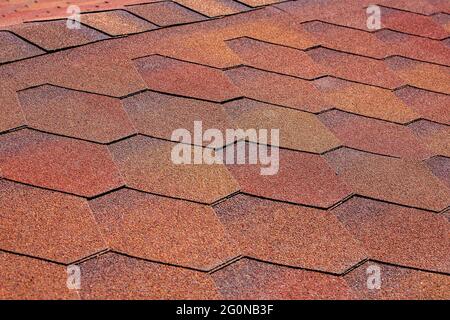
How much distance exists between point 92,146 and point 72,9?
1.06 metres

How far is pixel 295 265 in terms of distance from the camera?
154cm

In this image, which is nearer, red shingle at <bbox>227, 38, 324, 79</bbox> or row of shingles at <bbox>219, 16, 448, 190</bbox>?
row of shingles at <bbox>219, 16, 448, 190</bbox>

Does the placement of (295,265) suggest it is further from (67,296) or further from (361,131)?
(361,131)

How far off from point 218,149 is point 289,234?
0.44m

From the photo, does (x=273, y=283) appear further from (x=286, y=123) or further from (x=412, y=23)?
(x=412, y=23)

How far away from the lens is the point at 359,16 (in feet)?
9.86

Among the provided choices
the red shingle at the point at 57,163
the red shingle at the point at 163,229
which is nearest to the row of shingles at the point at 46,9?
the red shingle at the point at 57,163

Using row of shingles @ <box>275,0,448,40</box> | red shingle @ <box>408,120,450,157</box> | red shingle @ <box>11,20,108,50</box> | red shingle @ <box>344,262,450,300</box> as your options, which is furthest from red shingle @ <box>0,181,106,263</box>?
row of shingles @ <box>275,0,448,40</box>

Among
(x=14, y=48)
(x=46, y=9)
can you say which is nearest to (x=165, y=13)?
(x=46, y=9)

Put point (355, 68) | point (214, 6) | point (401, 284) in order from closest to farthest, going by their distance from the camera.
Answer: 1. point (401, 284)
2. point (355, 68)
3. point (214, 6)

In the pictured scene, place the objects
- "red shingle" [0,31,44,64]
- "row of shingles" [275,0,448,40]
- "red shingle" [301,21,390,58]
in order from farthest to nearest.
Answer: "row of shingles" [275,0,448,40], "red shingle" [301,21,390,58], "red shingle" [0,31,44,64]

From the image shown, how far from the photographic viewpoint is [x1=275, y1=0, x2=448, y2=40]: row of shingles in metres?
2.93

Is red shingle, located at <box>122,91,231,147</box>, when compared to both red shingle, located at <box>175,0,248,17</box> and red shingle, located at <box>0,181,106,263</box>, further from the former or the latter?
red shingle, located at <box>175,0,248,17</box>
